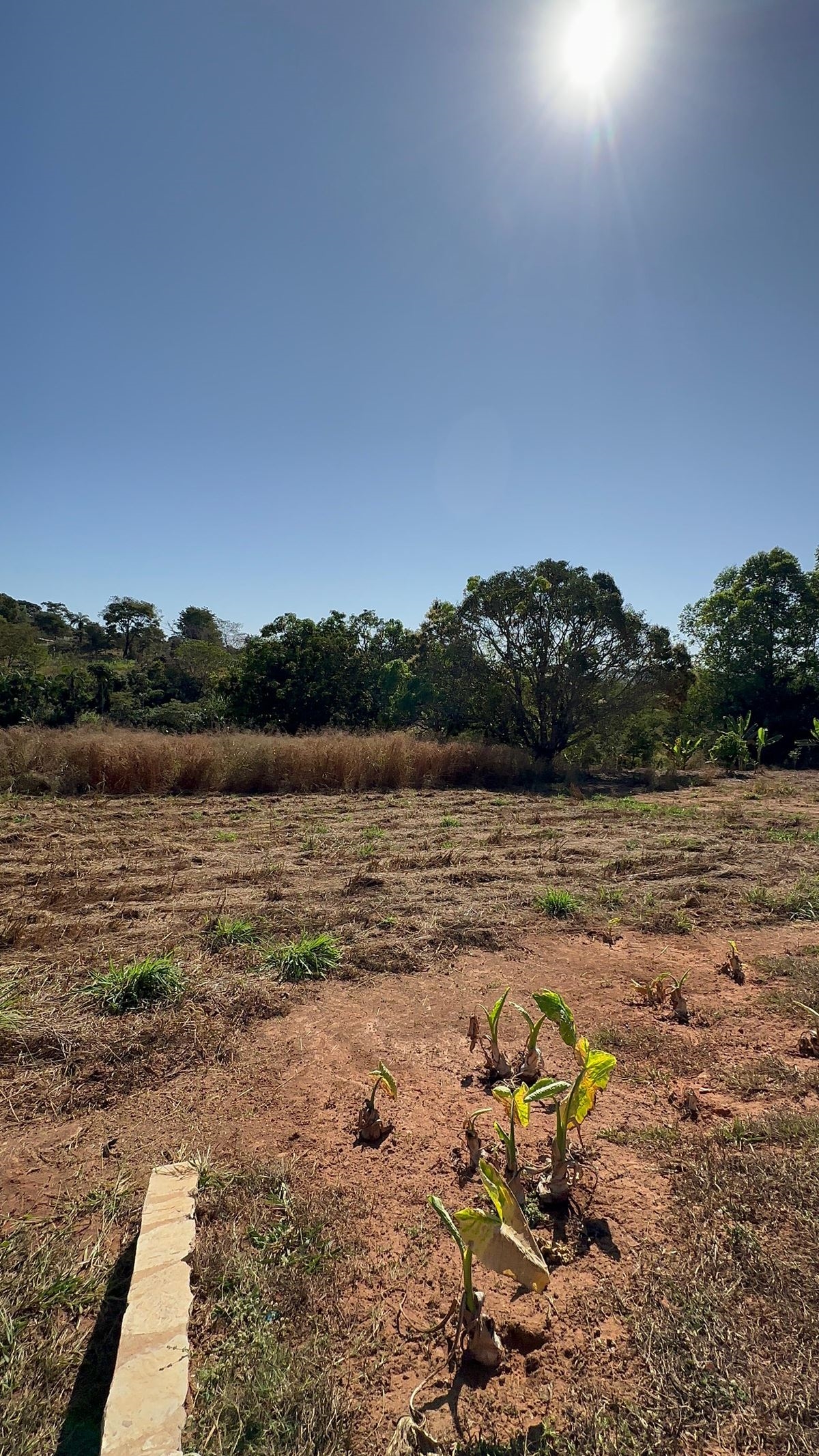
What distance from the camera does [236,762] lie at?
9.91m

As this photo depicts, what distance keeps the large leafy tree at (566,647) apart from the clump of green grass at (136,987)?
10936 mm

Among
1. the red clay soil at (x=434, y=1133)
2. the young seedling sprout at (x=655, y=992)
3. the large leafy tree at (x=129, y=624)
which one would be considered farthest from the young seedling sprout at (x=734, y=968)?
the large leafy tree at (x=129, y=624)

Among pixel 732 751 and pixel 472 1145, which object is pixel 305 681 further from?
pixel 472 1145

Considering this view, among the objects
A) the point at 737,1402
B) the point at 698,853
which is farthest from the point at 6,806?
the point at 737,1402

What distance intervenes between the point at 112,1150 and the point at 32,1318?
566 mm

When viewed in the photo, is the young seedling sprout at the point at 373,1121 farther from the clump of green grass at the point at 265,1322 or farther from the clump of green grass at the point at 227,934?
the clump of green grass at the point at 227,934

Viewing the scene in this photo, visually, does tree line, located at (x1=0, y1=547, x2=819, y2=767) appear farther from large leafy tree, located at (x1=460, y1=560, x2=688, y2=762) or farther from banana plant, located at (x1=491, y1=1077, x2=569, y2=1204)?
banana plant, located at (x1=491, y1=1077, x2=569, y2=1204)

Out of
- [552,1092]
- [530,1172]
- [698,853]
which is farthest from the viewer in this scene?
[698,853]

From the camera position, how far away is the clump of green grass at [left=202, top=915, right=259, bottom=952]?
3684 mm

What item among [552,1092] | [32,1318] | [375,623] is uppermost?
[375,623]

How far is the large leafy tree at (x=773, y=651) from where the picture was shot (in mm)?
17109

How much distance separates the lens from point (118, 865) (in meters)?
5.49

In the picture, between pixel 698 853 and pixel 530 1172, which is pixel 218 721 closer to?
pixel 698 853

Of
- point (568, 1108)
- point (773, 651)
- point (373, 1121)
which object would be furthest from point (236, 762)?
point (773, 651)
